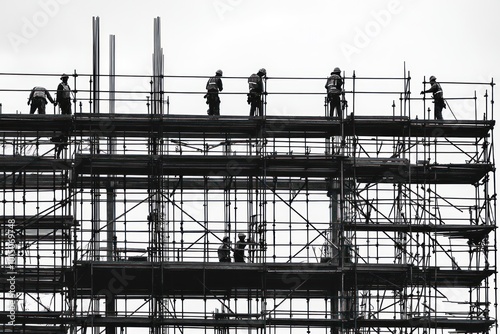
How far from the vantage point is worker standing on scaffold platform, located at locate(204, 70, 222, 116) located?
52.2m

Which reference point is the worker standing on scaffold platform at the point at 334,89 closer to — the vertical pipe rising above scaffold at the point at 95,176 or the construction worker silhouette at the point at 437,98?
the construction worker silhouette at the point at 437,98

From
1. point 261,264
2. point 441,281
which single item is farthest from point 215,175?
point 441,281

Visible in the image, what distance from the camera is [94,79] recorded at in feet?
172

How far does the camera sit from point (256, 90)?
5206cm

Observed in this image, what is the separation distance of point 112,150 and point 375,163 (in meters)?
8.56

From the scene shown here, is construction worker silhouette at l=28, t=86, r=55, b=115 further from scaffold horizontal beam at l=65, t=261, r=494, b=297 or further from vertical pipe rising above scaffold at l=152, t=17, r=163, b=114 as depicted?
scaffold horizontal beam at l=65, t=261, r=494, b=297

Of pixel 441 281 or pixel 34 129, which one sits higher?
pixel 34 129

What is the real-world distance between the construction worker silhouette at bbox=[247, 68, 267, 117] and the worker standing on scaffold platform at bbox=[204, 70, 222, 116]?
96cm

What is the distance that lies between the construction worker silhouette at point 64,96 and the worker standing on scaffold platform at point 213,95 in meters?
4.12

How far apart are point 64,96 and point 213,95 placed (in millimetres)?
4461

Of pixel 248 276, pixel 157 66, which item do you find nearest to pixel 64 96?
pixel 157 66

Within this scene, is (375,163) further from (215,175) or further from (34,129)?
(34,129)

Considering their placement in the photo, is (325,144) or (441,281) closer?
(441,281)

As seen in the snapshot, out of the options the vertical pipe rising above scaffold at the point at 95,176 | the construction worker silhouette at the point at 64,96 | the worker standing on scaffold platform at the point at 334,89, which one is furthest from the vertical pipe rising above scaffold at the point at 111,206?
the worker standing on scaffold platform at the point at 334,89
